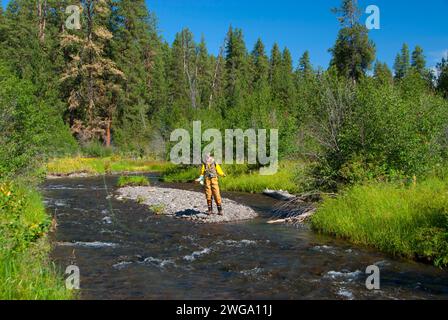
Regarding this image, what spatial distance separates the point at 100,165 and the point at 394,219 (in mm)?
35244

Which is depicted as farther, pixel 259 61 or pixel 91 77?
pixel 259 61

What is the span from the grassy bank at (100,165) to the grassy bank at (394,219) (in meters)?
27.2

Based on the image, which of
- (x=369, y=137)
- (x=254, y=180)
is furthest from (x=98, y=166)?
(x=369, y=137)

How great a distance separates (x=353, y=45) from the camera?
58.8 meters

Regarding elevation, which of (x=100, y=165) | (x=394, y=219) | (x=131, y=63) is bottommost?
(x=100, y=165)

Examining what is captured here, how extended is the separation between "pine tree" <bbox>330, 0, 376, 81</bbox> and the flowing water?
4559 centimetres

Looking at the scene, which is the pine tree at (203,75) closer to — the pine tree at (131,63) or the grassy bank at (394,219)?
the pine tree at (131,63)

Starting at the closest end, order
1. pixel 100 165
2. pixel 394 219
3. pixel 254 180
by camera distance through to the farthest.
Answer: pixel 394 219 → pixel 254 180 → pixel 100 165

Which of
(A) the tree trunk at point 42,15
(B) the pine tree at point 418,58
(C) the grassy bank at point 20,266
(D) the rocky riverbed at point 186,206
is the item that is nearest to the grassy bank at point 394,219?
(D) the rocky riverbed at point 186,206

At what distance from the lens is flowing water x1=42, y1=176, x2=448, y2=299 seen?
923 cm

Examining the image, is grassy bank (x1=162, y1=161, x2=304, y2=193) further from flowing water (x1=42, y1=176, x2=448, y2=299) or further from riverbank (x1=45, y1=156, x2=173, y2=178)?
flowing water (x1=42, y1=176, x2=448, y2=299)

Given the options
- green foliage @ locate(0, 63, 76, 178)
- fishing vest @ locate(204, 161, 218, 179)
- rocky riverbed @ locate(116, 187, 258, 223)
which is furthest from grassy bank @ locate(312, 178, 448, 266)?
green foliage @ locate(0, 63, 76, 178)

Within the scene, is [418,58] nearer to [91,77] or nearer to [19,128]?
[91,77]
